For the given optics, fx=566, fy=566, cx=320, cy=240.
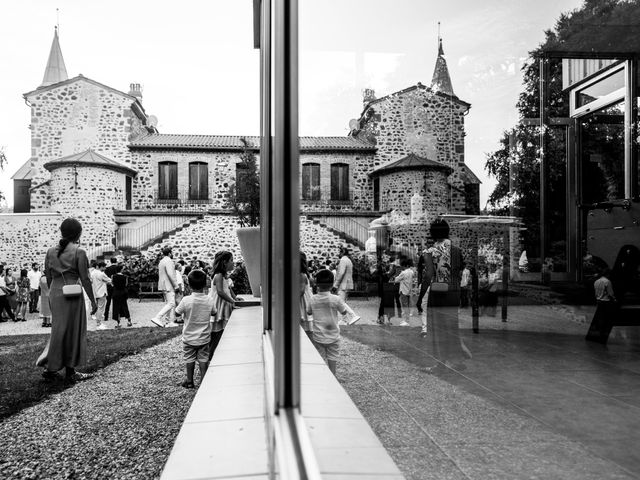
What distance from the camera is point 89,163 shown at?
1794 cm

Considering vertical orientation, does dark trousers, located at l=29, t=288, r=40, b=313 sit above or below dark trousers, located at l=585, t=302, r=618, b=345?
below

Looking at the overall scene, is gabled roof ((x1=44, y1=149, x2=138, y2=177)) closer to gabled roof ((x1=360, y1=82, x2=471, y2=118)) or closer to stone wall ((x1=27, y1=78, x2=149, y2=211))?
stone wall ((x1=27, y1=78, x2=149, y2=211))

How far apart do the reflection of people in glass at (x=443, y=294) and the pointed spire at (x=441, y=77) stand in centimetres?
64

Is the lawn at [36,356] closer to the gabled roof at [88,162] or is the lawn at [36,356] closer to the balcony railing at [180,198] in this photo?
the balcony railing at [180,198]

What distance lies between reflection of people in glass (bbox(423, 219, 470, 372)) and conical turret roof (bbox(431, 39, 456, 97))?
0.64m

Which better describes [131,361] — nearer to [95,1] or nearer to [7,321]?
[7,321]

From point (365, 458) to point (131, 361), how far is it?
5.19m

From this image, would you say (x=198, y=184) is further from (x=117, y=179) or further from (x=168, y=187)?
(x=117, y=179)

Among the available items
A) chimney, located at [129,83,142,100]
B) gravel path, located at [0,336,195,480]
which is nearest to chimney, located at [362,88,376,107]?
gravel path, located at [0,336,195,480]

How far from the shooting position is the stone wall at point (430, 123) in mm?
1592

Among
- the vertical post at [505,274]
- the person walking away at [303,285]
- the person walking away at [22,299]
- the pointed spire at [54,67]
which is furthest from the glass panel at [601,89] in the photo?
the pointed spire at [54,67]

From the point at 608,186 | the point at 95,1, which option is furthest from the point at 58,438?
the point at 95,1

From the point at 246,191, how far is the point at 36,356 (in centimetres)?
1191

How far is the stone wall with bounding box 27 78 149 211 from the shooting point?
19195 mm
